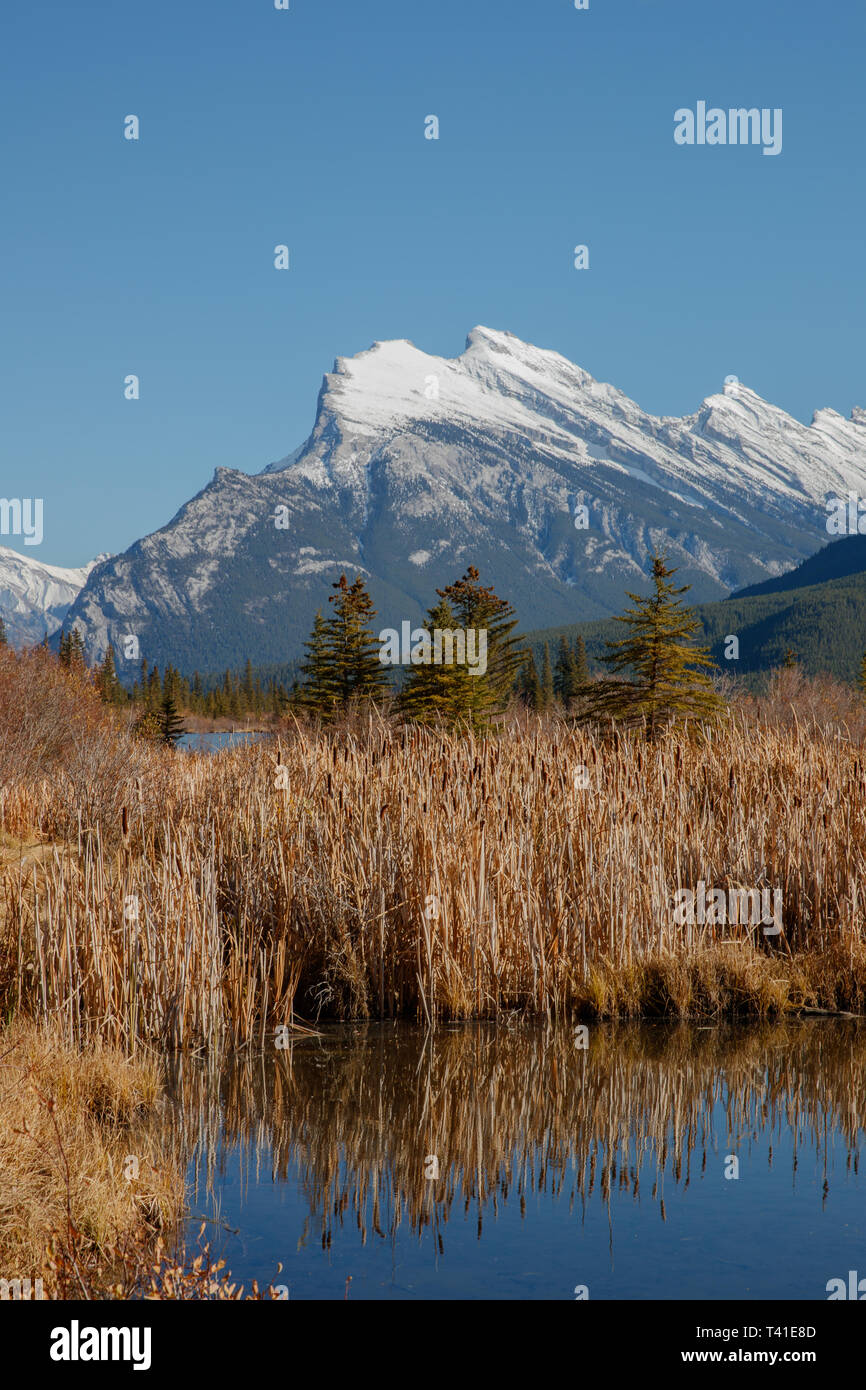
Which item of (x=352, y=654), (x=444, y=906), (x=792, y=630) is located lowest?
(x=444, y=906)

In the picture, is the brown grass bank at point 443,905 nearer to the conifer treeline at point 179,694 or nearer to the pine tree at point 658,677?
the pine tree at point 658,677

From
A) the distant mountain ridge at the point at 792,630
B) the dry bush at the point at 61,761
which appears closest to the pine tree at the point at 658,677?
the dry bush at the point at 61,761

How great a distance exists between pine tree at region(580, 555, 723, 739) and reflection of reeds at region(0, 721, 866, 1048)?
28.2 ft

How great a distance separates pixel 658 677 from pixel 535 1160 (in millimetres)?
13257

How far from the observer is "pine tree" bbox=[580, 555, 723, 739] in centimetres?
1845

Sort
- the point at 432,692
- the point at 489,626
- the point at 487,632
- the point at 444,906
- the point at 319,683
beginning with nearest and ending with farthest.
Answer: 1. the point at 444,906
2. the point at 432,692
3. the point at 487,632
4. the point at 489,626
5. the point at 319,683

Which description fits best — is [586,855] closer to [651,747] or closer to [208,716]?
[651,747]

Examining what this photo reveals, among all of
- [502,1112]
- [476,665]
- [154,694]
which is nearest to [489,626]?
[476,665]

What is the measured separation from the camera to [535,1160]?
603 centimetres

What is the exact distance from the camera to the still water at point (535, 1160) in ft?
16.2

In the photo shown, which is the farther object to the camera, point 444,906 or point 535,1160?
point 444,906

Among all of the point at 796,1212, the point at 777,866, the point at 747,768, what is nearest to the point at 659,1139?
the point at 796,1212

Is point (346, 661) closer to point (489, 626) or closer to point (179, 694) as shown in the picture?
point (489, 626)
